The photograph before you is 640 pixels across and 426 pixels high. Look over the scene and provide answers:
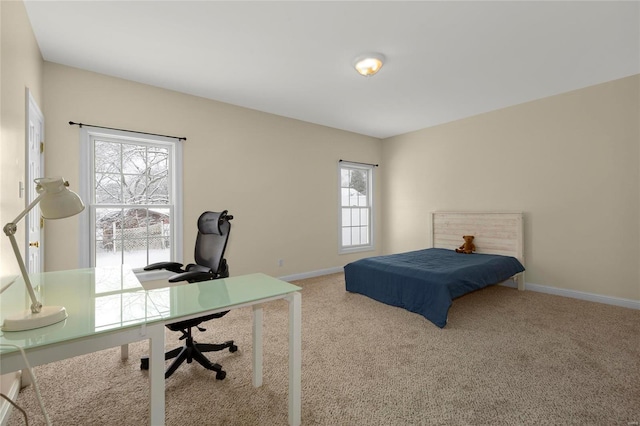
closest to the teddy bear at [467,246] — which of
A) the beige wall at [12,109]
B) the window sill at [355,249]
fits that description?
the window sill at [355,249]

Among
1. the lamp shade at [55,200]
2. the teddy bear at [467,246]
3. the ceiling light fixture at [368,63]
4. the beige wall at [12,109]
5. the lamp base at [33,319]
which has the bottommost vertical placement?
the teddy bear at [467,246]

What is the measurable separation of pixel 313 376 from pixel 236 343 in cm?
85

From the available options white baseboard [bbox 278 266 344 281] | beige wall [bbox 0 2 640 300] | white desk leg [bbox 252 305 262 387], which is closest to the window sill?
beige wall [bbox 0 2 640 300]

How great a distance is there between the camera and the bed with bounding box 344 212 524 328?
2896 mm

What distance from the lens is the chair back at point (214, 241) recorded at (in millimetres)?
2228

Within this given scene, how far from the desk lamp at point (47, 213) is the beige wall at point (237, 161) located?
2.37m

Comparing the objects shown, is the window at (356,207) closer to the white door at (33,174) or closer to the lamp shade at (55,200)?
the white door at (33,174)

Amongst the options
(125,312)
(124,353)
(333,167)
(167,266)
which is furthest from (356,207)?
(125,312)

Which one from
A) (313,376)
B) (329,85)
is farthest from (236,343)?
(329,85)

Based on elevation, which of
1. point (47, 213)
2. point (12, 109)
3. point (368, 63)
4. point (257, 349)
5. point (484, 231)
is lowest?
point (257, 349)

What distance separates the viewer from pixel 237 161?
4062 millimetres

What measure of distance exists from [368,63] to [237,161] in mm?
2164

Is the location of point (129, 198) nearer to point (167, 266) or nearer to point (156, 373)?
point (167, 266)

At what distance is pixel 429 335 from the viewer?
2611 millimetres
